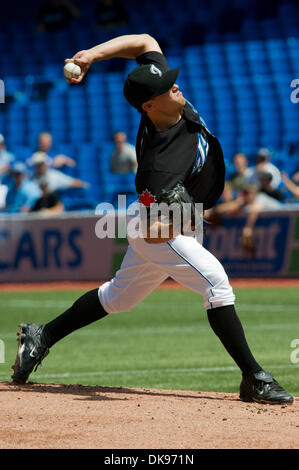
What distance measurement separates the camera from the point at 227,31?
22.2 meters

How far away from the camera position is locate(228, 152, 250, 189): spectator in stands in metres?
16.0

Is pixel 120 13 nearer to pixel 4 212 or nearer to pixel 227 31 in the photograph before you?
pixel 227 31

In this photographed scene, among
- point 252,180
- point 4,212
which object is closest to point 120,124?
point 4,212

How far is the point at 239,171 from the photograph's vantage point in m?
16.1

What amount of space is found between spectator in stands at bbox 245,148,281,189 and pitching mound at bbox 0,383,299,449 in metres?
10.2

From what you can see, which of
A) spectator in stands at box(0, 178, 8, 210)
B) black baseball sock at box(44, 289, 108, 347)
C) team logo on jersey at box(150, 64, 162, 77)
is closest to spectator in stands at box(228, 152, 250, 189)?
spectator in stands at box(0, 178, 8, 210)

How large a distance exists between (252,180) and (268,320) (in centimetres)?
536

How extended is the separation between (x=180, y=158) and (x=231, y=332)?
3.51 ft

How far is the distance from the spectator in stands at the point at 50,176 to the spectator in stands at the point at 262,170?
11.2 ft

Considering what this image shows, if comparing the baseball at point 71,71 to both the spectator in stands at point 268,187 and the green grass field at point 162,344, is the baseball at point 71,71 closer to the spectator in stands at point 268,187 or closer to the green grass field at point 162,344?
the green grass field at point 162,344

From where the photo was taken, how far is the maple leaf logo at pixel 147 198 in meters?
5.15
